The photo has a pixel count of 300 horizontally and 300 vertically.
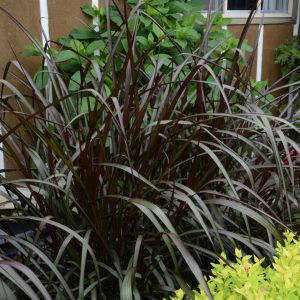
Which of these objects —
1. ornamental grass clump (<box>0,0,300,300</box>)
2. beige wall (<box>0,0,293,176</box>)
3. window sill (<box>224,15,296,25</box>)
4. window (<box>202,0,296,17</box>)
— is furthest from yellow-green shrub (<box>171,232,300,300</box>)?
window (<box>202,0,296,17</box>)

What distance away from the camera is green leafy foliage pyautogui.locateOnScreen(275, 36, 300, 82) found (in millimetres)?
4336

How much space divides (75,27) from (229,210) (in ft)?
5.54

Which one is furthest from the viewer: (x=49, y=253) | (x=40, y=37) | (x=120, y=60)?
(x=40, y=37)

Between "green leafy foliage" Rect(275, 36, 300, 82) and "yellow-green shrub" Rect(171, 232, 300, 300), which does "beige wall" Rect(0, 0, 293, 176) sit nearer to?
"yellow-green shrub" Rect(171, 232, 300, 300)

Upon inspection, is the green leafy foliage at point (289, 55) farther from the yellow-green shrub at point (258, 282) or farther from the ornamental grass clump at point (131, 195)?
the yellow-green shrub at point (258, 282)

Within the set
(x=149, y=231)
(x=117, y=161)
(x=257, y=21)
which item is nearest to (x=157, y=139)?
(x=117, y=161)

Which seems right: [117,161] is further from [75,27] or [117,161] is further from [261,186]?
[75,27]

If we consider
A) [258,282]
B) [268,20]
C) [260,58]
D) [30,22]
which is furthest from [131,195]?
[268,20]

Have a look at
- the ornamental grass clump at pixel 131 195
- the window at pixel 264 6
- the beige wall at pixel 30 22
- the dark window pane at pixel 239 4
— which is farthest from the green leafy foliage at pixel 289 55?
the ornamental grass clump at pixel 131 195

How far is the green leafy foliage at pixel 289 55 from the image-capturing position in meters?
4.34

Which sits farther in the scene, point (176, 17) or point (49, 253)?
point (176, 17)

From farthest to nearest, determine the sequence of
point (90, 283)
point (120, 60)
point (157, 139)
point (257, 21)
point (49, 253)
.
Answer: point (257, 21)
point (120, 60)
point (49, 253)
point (157, 139)
point (90, 283)

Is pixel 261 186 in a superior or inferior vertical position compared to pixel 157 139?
inferior

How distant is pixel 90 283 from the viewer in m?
1.44
